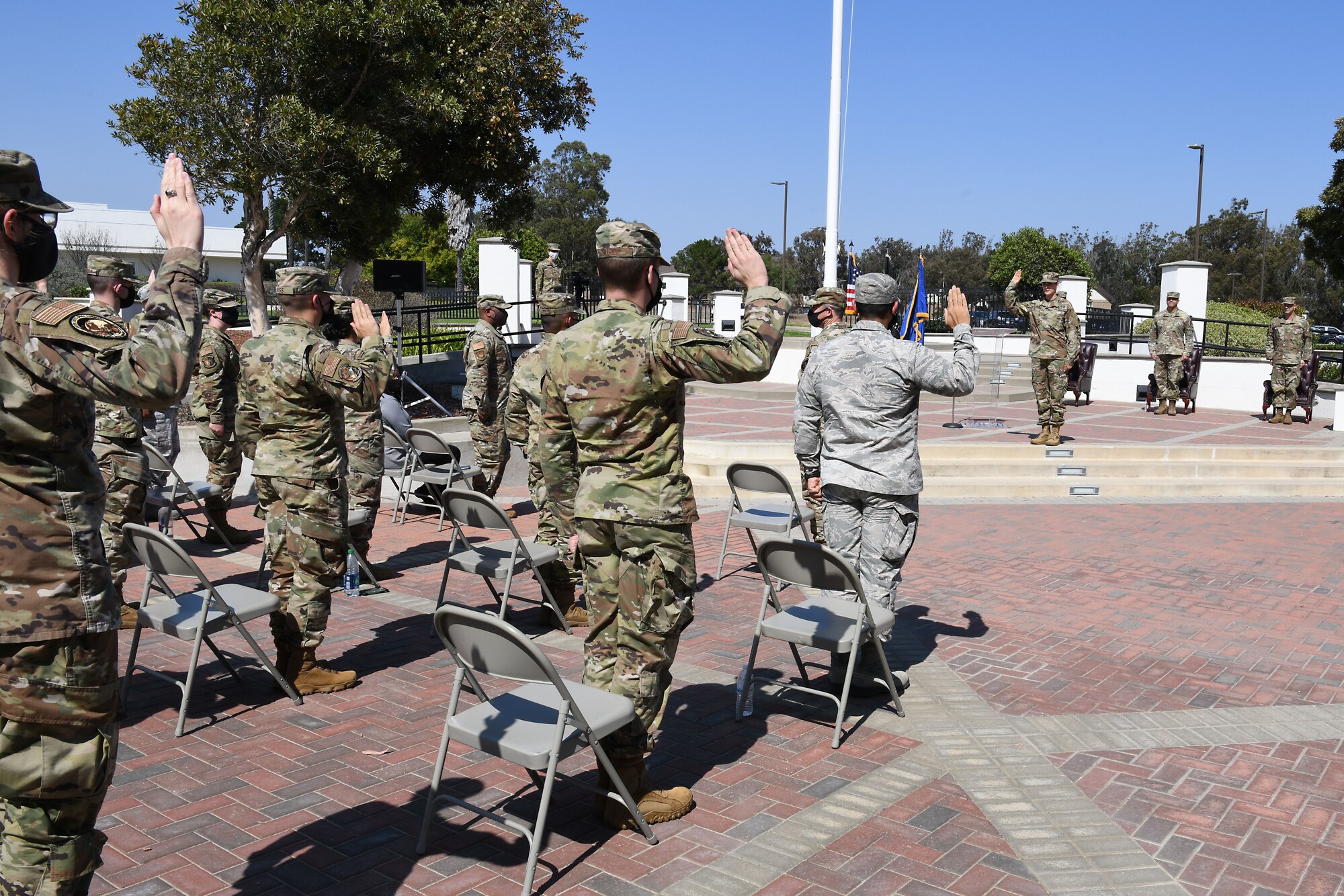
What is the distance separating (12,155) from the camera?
2604 mm

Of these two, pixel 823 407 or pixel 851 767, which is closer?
pixel 851 767

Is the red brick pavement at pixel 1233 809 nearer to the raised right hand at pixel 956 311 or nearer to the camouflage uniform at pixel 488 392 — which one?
the raised right hand at pixel 956 311

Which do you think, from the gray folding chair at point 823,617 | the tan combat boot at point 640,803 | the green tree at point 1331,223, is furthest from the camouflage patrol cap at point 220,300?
the green tree at point 1331,223

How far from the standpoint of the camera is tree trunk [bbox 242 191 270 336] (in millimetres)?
15922

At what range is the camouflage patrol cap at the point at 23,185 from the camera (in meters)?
2.58

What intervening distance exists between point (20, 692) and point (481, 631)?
1307mm

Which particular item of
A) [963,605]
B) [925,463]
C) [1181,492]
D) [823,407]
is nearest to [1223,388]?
[1181,492]

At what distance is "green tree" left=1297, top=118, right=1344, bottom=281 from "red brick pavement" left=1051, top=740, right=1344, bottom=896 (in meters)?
28.8

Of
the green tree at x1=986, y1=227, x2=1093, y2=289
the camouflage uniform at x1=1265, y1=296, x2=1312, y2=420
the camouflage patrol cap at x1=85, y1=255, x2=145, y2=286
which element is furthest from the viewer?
the green tree at x1=986, y1=227, x2=1093, y2=289

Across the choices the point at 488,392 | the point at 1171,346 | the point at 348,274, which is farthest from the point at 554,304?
the point at 1171,346

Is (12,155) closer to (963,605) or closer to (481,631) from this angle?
(481,631)

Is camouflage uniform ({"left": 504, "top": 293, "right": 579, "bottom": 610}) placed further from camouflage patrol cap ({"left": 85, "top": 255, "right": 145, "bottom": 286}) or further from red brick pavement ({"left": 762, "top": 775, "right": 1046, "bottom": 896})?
red brick pavement ({"left": 762, "top": 775, "right": 1046, "bottom": 896})

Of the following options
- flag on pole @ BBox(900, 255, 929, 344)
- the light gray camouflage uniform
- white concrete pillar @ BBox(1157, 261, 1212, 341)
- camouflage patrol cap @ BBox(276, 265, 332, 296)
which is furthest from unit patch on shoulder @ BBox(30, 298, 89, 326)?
white concrete pillar @ BBox(1157, 261, 1212, 341)

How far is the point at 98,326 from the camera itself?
2500 millimetres
